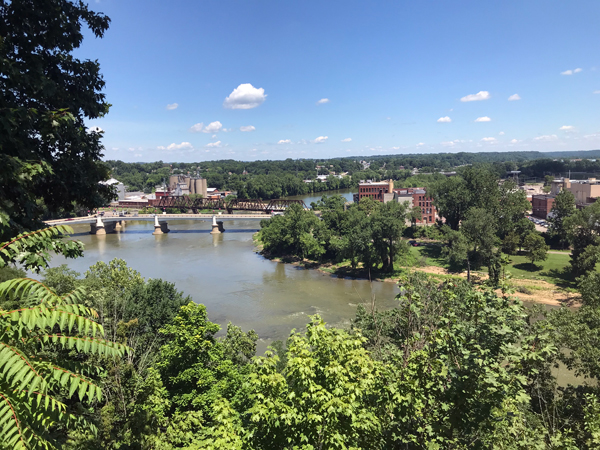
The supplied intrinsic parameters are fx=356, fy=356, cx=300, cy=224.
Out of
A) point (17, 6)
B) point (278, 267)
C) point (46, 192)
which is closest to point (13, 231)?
point (46, 192)

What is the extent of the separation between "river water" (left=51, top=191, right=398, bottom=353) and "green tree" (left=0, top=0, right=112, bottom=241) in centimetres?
1259

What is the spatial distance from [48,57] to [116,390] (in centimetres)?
809

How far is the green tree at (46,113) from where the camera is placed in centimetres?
519

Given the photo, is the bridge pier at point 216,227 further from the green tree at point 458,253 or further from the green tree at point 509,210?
the green tree at point 509,210

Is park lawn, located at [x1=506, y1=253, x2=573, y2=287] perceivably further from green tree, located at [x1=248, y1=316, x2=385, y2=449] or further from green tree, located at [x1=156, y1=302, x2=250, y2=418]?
green tree, located at [x1=248, y1=316, x2=385, y2=449]

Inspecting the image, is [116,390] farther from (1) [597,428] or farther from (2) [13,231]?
(1) [597,428]

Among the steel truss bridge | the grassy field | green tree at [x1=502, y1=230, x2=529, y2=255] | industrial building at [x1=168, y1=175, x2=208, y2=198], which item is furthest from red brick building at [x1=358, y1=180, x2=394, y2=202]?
industrial building at [x1=168, y1=175, x2=208, y2=198]

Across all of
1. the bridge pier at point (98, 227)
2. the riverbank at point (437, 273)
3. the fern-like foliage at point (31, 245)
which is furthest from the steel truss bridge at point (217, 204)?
the fern-like foliage at point (31, 245)

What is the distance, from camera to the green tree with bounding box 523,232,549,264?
36.9m

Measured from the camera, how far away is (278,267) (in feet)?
139

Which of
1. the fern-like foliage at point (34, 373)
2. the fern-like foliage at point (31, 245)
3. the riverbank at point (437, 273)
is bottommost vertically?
the riverbank at point (437, 273)

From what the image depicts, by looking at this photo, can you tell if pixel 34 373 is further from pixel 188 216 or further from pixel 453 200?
pixel 188 216

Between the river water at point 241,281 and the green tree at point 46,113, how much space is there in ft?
41.3

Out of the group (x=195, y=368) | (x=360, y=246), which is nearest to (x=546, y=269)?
(x=360, y=246)
